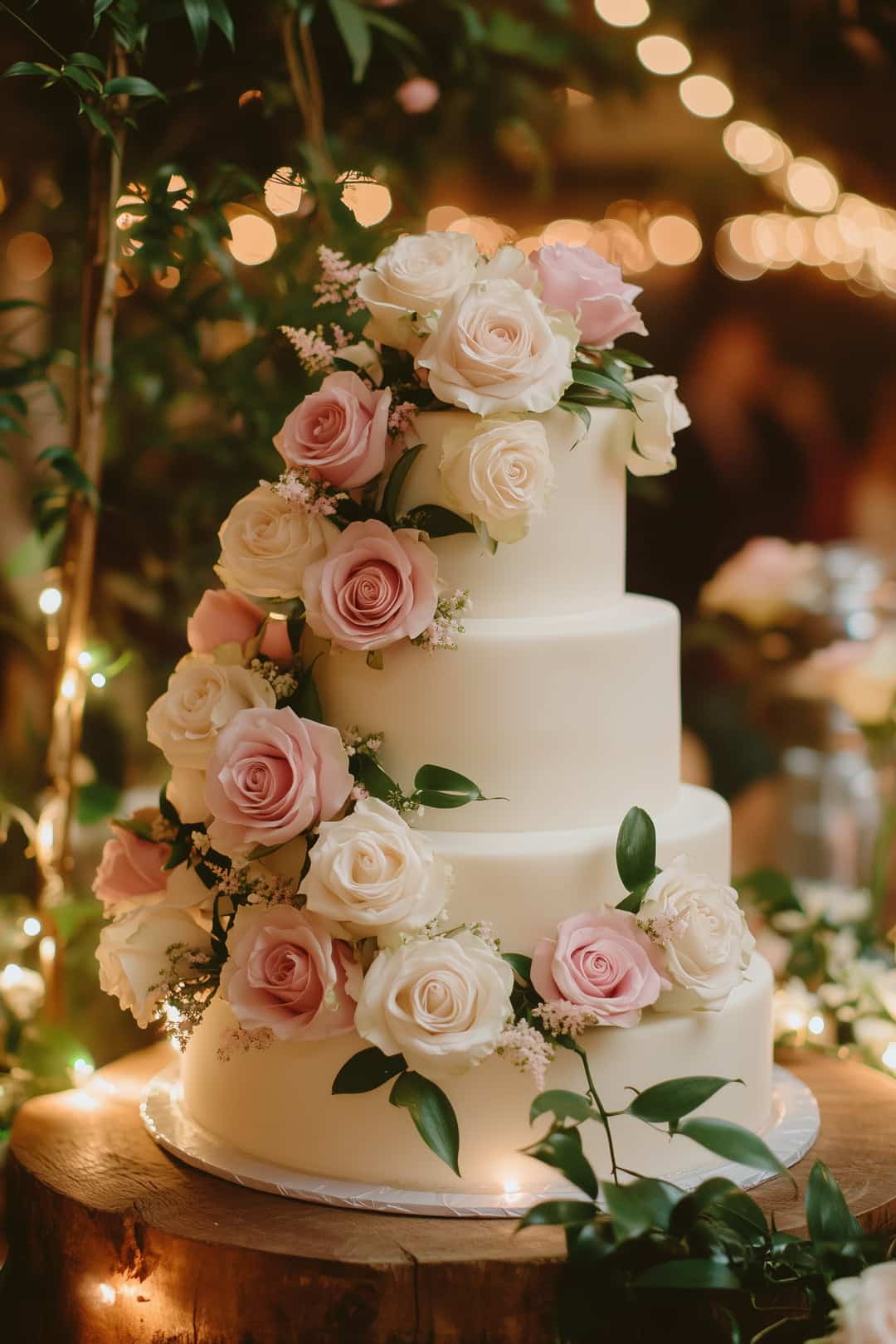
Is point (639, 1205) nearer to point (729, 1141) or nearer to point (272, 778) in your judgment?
point (729, 1141)

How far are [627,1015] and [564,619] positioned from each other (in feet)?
1.75

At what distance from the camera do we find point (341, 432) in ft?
5.49

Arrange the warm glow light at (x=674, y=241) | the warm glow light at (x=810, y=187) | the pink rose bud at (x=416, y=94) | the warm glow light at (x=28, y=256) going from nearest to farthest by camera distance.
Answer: the pink rose bud at (x=416, y=94), the warm glow light at (x=28, y=256), the warm glow light at (x=810, y=187), the warm glow light at (x=674, y=241)

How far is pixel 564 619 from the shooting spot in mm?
1782

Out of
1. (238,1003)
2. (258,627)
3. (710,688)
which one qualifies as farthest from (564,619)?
(710,688)

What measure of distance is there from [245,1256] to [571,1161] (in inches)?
16.9

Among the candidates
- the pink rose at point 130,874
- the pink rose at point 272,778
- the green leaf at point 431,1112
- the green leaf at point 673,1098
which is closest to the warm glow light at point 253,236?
the pink rose at point 130,874

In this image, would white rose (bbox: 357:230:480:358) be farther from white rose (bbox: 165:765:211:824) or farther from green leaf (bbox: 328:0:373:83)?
white rose (bbox: 165:765:211:824)

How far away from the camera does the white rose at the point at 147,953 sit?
176 cm

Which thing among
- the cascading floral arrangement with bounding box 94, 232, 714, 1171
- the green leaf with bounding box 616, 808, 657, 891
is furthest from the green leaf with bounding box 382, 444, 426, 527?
the green leaf with bounding box 616, 808, 657, 891

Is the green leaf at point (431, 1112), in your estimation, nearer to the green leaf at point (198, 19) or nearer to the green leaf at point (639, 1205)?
the green leaf at point (639, 1205)

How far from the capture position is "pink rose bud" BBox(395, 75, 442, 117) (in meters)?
2.76

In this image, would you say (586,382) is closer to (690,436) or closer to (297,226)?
(297,226)

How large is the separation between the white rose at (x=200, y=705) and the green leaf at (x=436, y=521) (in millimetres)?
299
